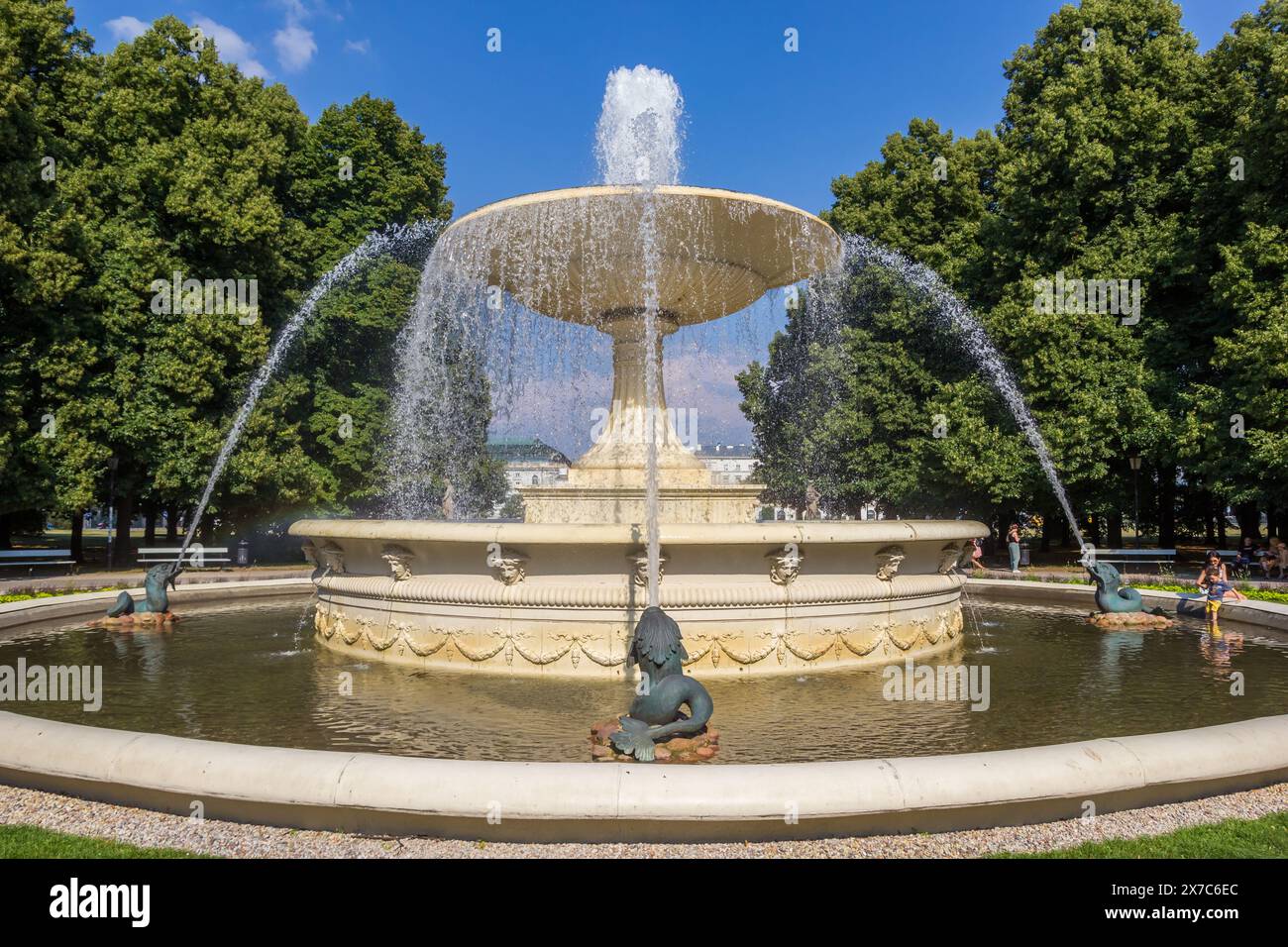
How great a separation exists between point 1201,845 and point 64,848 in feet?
18.2

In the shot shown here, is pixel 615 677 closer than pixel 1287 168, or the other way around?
pixel 615 677

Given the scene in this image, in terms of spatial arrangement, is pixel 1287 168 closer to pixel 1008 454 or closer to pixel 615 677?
pixel 1008 454

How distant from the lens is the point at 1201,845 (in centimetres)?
400

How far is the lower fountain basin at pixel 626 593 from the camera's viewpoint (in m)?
8.12

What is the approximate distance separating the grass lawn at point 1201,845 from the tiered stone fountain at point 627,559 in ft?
13.9

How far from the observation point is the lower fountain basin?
8.12m

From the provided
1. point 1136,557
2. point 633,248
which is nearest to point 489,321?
point 633,248

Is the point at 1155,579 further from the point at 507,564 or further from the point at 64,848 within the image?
the point at 64,848

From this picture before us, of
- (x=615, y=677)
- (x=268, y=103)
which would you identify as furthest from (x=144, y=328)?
(x=615, y=677)

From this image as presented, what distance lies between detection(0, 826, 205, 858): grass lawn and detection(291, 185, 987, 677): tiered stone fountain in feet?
13.9
